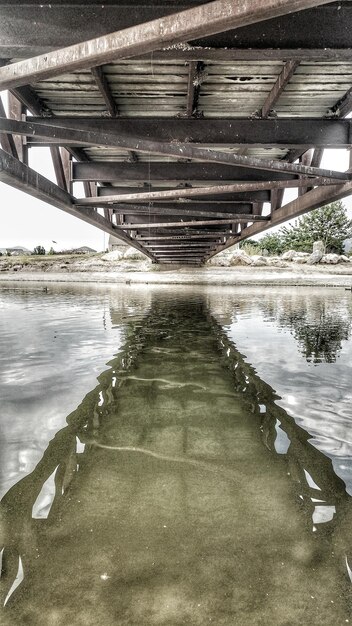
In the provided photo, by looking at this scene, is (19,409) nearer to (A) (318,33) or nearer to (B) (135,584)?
(B) (135,584)

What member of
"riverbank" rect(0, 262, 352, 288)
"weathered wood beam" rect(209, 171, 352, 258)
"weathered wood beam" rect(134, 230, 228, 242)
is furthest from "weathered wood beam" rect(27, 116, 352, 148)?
"riverbank" rect(0, 262, 352, 288)

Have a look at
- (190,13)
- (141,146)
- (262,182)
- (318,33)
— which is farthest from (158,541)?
(262,182)

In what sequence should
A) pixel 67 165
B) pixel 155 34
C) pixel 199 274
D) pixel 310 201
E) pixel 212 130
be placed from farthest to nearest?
pixel 199 274 → pixel 310 201 → pixel 67 165 → pixel 212 130 → pixel 155 34

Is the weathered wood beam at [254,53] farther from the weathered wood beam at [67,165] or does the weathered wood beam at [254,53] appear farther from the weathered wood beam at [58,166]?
the weathered wood beam at [67,165]

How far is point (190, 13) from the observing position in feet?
6.84

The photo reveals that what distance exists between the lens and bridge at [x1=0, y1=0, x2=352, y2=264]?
248cm

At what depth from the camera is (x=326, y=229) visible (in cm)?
4338

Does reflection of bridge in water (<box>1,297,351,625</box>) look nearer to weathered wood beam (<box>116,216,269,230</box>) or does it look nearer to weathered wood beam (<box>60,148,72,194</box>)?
weathered wood beam (<box>60,148,72,194</box>)

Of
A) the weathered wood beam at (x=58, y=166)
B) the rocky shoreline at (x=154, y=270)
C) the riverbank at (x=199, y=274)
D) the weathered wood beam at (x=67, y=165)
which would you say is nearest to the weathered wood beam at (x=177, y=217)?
the weathered wood beam at (x=67, y=165)

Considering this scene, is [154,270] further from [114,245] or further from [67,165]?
[67,165]

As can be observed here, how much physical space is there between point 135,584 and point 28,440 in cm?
122

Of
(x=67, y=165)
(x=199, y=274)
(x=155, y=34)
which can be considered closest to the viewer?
(x=155, y=34)

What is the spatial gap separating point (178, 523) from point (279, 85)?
4.49 m

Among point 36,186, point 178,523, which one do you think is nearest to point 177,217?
point 36,186
